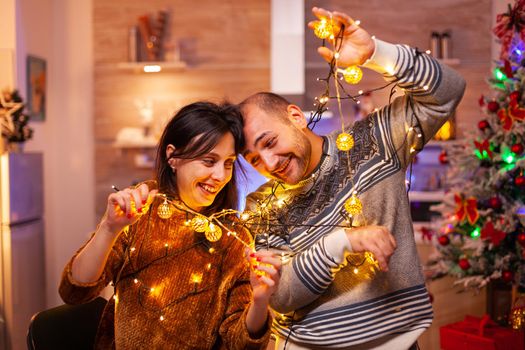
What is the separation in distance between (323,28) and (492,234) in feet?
7.65

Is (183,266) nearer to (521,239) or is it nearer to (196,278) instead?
(196,278)

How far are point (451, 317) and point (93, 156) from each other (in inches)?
123

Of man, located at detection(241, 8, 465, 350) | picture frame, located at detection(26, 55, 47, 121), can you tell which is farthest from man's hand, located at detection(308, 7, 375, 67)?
picture frame, located at detection(26, 55, 47, 121)

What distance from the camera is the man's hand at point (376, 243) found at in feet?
4.49

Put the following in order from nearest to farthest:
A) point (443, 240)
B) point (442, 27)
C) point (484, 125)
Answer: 1. point (484, 125)
2. point (443, 240)
3. point (442, 27)

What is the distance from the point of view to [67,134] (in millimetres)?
5215

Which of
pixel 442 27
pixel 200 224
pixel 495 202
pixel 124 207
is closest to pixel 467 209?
pixel 495 202

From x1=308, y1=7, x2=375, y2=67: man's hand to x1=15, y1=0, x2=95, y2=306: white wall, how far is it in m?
4.03

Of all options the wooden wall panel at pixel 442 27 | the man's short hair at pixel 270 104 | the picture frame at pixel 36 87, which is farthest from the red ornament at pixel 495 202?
the picture frame at pixel 36 87

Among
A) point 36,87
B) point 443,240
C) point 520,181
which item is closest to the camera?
point 520,181

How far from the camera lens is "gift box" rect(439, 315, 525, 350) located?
3031 mm

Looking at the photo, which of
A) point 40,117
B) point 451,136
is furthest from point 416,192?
point 40,117

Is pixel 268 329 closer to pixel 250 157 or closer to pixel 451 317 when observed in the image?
pixel 250 157

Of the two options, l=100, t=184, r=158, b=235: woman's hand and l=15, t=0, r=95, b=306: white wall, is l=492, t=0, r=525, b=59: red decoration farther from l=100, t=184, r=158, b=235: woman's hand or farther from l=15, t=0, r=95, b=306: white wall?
l=15, t=0, r=95, b=306: white wall
